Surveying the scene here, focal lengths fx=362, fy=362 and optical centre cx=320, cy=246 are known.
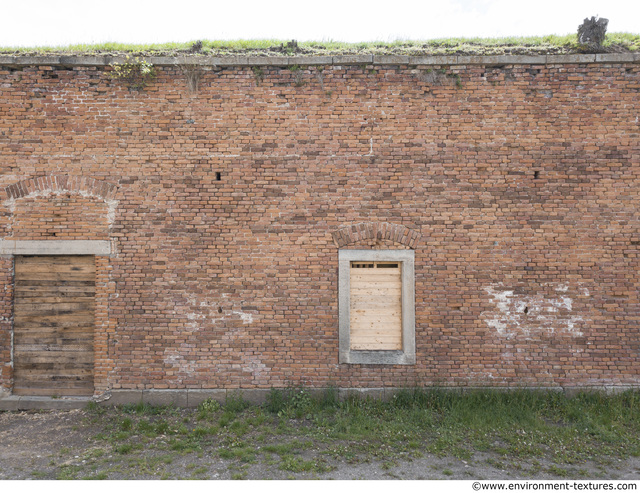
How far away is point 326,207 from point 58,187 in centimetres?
479

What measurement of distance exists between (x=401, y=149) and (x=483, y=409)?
183 inches

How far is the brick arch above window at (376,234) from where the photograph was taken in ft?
21.2

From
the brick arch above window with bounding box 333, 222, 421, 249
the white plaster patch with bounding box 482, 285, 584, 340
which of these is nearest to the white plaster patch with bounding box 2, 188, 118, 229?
the brick arch above window with bounding box 333, 222, 421, 249

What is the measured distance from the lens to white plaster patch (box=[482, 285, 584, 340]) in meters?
6.44

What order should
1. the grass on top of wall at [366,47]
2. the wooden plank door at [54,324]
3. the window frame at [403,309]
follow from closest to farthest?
the window frame at [403,309] → the wooden plank door at [54,324] → the grass on top of wall at [366,47]

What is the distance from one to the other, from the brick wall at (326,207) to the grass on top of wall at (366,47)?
0.86m

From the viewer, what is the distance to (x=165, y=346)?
21.1ft

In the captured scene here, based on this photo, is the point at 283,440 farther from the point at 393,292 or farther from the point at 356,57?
the point at 356,57

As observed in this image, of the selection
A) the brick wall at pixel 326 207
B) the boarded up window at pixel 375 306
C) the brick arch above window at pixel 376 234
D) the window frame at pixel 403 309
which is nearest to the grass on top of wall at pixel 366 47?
the brick wall at pixel 326 207

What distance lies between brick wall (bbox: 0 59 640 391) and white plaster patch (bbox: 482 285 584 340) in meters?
0.03

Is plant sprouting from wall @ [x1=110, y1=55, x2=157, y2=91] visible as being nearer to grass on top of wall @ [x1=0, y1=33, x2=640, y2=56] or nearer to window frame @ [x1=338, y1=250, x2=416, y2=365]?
grass on top of wall @ [x1=0, y1=33, x2=640, y2=56]

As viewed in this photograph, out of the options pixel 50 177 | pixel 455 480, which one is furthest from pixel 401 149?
pixel 50 177

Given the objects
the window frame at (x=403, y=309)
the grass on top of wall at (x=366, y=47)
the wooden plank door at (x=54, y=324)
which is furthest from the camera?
the grass on top of wall at (x=366, y=47)

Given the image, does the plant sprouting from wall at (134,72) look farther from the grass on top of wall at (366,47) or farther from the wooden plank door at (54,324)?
Answer: the wooden plank door at (54,324)
